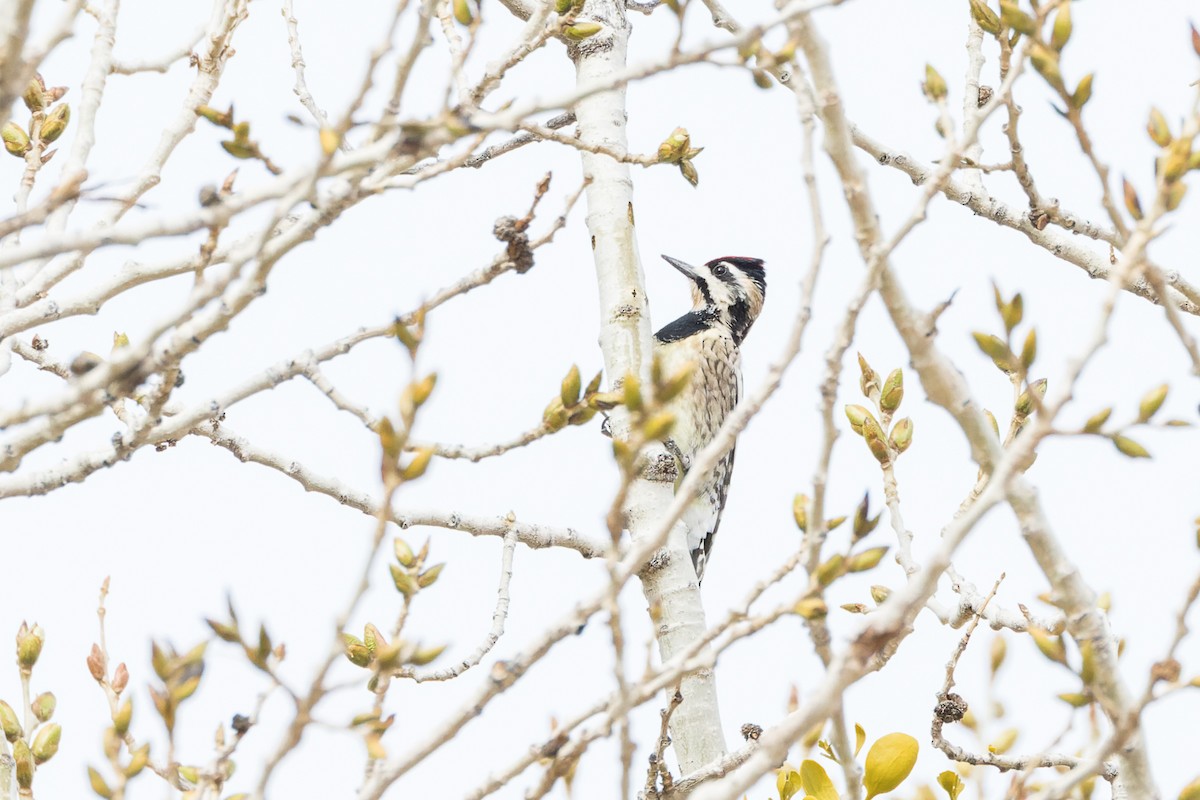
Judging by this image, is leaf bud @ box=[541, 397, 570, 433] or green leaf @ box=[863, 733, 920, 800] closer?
leaf bud @ box=[541, 397, 570, 433]

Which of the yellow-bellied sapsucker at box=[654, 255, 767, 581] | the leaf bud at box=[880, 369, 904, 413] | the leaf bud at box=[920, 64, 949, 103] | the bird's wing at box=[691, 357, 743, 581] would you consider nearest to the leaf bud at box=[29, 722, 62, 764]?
the leaf bud at box=[880, 369, 904, 413]

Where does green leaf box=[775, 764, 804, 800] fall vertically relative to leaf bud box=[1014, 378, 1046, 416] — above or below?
below

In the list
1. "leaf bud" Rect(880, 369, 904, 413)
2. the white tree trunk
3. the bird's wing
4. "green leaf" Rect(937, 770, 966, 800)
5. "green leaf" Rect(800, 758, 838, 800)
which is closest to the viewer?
"green leaf" Rect(800, 758, 838, 800)

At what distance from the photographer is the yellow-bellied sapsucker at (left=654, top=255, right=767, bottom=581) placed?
642 cm

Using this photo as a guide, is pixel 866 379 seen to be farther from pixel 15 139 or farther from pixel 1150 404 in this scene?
pixel 15 139

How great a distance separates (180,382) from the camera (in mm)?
2309

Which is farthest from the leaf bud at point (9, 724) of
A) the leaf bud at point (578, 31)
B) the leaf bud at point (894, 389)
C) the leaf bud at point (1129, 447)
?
the leaf bud at point (1129, 447)

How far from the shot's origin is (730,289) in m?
7.18

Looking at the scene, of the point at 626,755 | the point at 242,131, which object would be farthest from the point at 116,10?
the point at 626,755

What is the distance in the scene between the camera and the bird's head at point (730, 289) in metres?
7.08

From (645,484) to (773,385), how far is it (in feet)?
6.35

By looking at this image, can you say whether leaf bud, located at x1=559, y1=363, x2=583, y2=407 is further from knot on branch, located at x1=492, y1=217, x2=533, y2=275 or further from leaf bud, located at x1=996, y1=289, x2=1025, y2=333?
leaf bud, located at x1=996, y1=289, x2=1025, y2=333

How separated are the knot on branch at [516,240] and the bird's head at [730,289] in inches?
189

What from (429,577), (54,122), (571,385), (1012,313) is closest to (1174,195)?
(1012,313)
